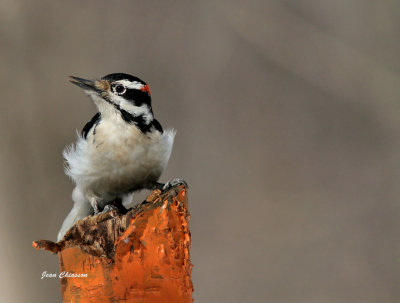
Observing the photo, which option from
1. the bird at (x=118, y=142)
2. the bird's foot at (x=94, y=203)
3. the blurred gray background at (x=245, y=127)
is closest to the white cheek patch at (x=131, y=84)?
the bird at (x=118, y=142)

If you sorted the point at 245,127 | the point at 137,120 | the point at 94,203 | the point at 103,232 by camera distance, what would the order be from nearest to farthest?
the point at 103,232, the point at 137,120, the point at 94,203, the point at 245,127

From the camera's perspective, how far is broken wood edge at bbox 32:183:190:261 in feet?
7.23

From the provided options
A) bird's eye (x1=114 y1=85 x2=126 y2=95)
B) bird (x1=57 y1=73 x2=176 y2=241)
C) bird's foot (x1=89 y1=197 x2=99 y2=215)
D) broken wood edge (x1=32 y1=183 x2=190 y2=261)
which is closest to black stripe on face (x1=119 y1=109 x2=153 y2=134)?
bird (x1=57 y1=73 x2=176 y2=241)

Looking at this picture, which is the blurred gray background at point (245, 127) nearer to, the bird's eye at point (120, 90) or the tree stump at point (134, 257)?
the bird's eye at point (120, 90)

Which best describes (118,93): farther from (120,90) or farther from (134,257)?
(134,257)

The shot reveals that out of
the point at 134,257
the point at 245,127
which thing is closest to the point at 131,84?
the point at 134,257

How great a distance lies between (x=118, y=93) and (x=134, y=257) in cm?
172

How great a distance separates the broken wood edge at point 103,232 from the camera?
7.23 ft

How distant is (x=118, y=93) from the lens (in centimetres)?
362

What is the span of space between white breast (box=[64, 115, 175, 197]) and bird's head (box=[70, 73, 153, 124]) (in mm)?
98

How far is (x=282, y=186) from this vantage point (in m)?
7.12

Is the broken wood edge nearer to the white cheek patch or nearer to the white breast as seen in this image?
the white breast

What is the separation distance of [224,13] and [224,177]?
214cm

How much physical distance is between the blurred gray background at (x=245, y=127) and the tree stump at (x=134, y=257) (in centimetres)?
395
